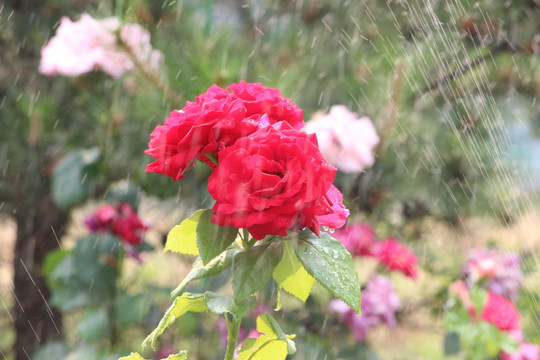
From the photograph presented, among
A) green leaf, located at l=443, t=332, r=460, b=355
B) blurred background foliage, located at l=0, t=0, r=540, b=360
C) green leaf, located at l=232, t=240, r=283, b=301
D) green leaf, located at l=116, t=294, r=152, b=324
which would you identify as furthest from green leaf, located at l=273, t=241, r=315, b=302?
green leaf, located at l=443, t=332, r=460, b=355

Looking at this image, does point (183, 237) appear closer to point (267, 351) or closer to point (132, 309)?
point (267, 351)

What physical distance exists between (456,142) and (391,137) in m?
0.26

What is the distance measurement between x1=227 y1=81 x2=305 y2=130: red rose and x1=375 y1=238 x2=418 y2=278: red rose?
79 centimetres

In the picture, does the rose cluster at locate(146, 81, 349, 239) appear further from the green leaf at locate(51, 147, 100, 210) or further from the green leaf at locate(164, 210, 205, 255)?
the green leaf at locate(51, 147, 100, 210)

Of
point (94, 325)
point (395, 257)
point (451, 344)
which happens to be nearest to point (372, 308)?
point (395, 257)

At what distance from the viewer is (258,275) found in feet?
1.17

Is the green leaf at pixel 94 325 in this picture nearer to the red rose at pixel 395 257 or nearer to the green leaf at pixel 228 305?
the red rose at pixel 395 257

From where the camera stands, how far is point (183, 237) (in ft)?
1.35

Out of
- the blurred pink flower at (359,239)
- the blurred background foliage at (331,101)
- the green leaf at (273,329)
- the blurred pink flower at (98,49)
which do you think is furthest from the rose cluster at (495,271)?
the green leaf at (273,329)

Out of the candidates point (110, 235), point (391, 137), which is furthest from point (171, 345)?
point (391, 137)

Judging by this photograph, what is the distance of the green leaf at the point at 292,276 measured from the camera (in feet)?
1.30

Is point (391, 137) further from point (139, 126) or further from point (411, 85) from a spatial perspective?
point (139, 126)

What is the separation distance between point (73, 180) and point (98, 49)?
31 centimetres

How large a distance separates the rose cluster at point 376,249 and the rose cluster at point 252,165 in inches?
30.3
